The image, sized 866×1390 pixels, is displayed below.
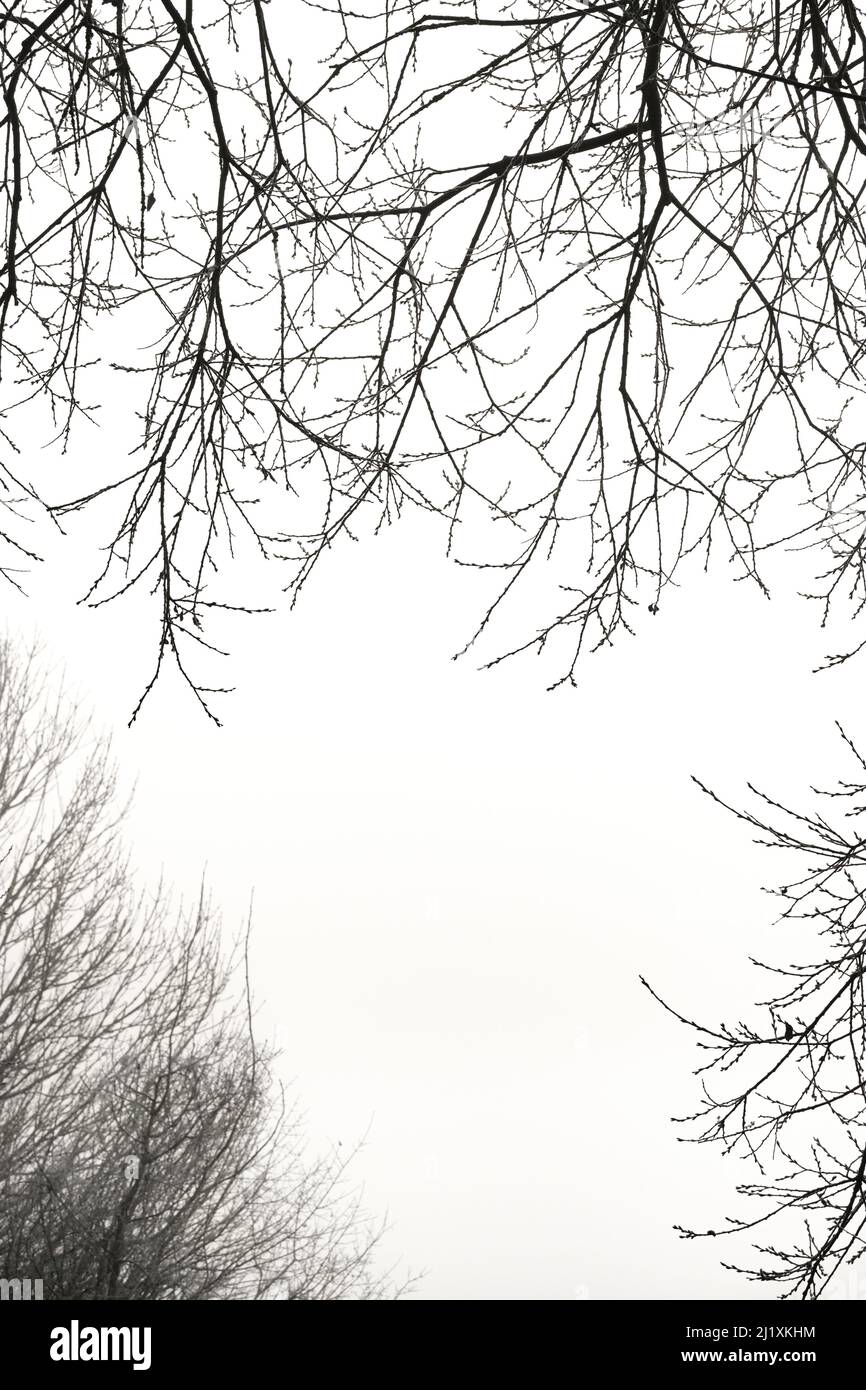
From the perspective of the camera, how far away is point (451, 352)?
13.3 feet

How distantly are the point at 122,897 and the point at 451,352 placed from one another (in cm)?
1615

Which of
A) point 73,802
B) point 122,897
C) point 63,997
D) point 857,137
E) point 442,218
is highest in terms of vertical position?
point 73,802

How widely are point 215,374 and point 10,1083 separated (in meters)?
14.8

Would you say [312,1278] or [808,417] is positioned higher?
[808,417]

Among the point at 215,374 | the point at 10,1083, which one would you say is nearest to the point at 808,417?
the point at 215,374

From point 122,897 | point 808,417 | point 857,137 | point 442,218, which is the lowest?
point 808,417

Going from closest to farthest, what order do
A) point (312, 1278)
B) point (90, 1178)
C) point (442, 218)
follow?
1. point (442, 218)
2. point (90, 1178)
3. point (312, 1278)
